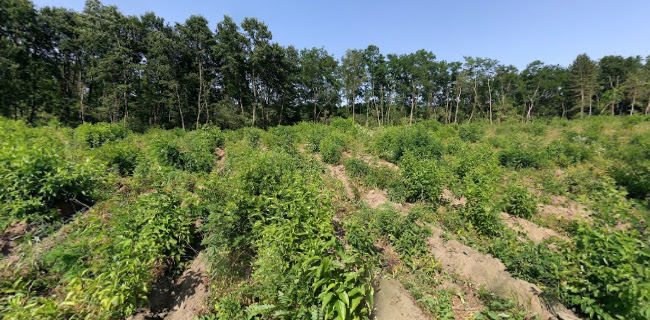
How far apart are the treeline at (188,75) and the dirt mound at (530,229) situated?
26.6 metres

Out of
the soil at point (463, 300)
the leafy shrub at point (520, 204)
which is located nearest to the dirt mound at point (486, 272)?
the soil at point (463, 300)

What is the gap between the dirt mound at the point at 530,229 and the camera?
5004mm

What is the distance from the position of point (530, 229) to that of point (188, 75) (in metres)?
30.5

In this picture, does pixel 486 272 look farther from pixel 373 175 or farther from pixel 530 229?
pixel 373 175

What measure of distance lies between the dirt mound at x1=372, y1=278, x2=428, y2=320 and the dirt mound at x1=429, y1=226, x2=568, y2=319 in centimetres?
122

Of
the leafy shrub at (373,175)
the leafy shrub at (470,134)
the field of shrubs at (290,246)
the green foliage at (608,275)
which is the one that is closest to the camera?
the green foliage at (608,275)

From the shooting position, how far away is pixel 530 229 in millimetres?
5250

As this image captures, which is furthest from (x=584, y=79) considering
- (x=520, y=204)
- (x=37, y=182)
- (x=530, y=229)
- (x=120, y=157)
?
(x=37, y=182)

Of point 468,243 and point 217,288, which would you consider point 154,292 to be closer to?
point 217,288

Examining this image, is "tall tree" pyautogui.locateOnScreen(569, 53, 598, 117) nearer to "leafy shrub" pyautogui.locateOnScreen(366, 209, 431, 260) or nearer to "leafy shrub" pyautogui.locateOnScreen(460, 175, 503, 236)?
"leafy shrub" pyautogui.locateOnScreen(460, 175, 503, 236)

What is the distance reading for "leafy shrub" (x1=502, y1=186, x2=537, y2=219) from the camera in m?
5.76

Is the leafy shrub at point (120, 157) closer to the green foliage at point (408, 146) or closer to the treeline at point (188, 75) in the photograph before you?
the green foliage at point (408, 146)

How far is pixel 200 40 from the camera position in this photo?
25.0 m

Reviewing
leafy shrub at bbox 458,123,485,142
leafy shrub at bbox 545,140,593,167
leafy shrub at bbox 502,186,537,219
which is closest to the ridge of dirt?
leafy shrub at bbox 502,186,537,219
